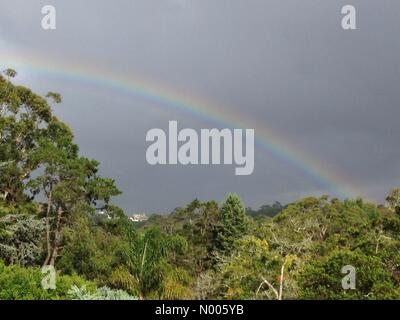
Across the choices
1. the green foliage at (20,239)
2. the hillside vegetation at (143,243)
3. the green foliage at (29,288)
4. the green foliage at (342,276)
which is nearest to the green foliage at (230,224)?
the hillside vegetation at (143,243)

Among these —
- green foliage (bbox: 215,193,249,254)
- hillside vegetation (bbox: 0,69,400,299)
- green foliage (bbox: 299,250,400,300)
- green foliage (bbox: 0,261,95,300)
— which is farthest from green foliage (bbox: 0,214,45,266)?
green foliage (bbox: 215,193,249,254)

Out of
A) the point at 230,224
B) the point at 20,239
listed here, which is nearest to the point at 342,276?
the point at 20,239

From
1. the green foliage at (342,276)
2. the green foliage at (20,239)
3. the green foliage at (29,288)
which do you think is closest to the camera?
the green foliage at (29,288)

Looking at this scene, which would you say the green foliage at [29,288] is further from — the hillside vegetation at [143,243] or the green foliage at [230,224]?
the green foliage at [230,224]

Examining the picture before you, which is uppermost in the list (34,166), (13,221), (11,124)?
(11,124)

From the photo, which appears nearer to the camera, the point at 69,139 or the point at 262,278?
the point at 262,278

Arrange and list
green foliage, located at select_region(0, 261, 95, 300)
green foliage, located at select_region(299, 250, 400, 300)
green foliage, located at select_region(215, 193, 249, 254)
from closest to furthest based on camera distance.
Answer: green foliage, located at select_region(0, 261, 95, 300)
green foliage, located at select_region(299, 250, 400, 300)
green foliage, located at select_region(215, 193, 249, 254)

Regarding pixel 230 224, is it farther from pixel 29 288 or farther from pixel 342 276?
pixel 29 288

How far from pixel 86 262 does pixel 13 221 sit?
16.4 ft

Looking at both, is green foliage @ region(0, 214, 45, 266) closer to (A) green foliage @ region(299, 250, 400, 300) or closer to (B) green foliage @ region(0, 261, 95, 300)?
(B) green foliage @ region(0, 261, 95, 300)
